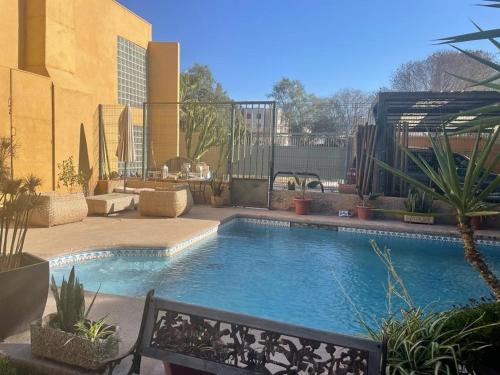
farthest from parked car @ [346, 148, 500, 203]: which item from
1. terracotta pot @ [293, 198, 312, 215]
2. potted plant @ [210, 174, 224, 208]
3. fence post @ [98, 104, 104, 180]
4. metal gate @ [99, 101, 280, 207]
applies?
fence post @ [98, 104, 104, 180]

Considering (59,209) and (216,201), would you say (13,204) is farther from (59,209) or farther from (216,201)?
(216,201)

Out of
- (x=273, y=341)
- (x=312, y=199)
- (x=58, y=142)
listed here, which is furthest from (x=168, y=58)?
(x=273, y=341)

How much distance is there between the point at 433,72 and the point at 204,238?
27384 mm

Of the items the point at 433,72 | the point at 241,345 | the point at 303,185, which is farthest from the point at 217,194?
the point at 433,72

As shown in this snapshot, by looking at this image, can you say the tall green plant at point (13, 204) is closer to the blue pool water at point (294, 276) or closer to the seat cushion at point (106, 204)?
the blue pool water at point (294, 276)

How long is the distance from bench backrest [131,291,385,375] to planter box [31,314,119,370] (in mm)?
473

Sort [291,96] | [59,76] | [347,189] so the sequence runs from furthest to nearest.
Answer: [291,96] → [347,189] → [59,76]

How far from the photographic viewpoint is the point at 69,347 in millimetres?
2539

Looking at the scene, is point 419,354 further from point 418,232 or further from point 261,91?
point 261,91

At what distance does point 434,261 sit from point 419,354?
5.75 metres

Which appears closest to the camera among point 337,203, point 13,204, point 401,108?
point 13,204

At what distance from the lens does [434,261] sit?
7102mm

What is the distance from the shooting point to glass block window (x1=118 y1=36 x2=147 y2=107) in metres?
14.4

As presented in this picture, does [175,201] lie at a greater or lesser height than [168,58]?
lesser
